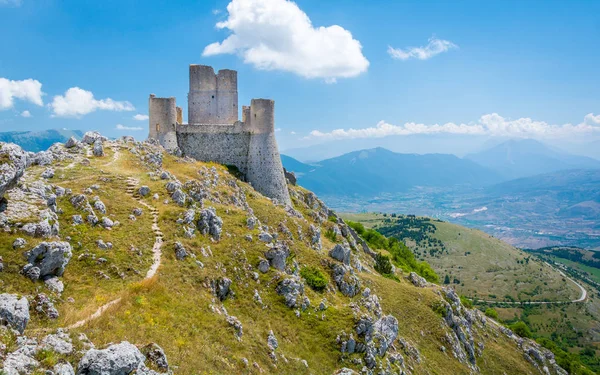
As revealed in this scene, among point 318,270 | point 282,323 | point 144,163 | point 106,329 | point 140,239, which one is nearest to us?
point 106,329

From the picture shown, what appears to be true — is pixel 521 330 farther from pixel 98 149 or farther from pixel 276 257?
pixel 98 149

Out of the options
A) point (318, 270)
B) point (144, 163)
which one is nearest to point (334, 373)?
point (318, 270)

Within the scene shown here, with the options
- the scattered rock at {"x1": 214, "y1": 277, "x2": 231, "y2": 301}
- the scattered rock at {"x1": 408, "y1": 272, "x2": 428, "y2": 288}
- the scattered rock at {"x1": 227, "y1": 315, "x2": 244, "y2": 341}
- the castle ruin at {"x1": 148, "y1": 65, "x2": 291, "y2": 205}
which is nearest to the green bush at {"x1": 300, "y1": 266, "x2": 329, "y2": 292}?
the scattered rock at {"x1": 214, "y1": 277, "x2": 231, "y2": 301}

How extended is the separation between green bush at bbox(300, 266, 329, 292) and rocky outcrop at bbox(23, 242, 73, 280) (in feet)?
76.7

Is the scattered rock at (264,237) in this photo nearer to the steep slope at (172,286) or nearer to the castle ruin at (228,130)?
the steep slope at (172,286)

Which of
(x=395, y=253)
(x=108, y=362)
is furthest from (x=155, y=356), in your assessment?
(x=395, y=253)

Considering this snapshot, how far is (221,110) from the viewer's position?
68562 millimetres

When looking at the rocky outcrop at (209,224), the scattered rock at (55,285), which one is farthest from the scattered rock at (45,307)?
the rocky outcrop at (209,224)

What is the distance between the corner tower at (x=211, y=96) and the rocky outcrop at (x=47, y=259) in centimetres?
4882

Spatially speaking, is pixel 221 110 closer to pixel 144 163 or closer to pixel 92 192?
pixel 144 163

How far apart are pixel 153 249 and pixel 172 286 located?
4624mm

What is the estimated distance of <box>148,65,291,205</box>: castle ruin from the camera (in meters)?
66.9

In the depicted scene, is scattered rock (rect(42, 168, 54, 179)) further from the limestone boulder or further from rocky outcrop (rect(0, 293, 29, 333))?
rocky outcrop (rect(0, 293, 29, 333))

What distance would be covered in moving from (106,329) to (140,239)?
12.0 m
